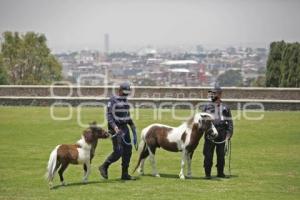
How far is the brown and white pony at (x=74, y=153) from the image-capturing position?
A: 1527 cm

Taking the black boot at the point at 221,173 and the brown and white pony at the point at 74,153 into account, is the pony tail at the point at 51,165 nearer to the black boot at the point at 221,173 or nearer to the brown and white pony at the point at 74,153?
the brown and white pony at the point at 74,153

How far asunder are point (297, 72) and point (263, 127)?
17934 millimetres

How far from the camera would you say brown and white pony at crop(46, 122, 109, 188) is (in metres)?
15.3

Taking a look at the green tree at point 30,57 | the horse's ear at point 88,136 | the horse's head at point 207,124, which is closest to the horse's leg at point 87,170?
the horse's ear at point 88,136

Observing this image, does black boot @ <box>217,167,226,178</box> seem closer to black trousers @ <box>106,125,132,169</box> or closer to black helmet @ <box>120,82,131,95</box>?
black trousers @ <box>106,125,132,169</box>

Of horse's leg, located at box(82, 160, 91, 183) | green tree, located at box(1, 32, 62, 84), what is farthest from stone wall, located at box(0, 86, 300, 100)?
green tree, located at box(1, 32, 62, 84)

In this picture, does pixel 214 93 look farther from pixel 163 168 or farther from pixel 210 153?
pixel 163 168

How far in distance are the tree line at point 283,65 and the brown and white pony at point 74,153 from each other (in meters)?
32.0

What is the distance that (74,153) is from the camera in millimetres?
15430

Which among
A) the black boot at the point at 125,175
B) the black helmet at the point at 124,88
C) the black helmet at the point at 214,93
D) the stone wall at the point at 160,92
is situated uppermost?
the black helmet at the point at 124,88

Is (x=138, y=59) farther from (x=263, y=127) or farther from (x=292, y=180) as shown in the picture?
(x=292, y=180)

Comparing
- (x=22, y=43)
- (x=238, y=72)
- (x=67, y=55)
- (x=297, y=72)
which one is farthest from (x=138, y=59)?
(x=297, y=72)

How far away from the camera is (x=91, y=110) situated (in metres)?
36.1

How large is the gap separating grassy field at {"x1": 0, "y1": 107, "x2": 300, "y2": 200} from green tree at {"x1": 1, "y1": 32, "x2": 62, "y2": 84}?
32.1m
